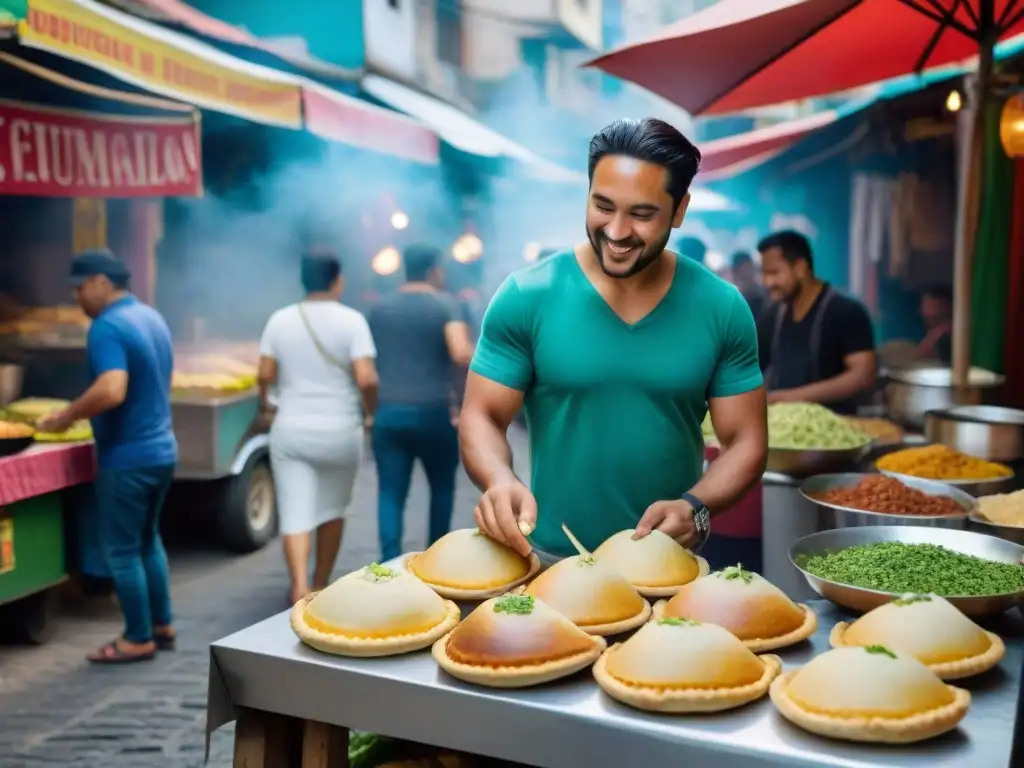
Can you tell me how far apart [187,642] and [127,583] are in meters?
0.53

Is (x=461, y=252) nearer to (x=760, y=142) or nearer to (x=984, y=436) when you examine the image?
(x=760, y=142)

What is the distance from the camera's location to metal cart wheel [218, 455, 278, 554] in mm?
7000

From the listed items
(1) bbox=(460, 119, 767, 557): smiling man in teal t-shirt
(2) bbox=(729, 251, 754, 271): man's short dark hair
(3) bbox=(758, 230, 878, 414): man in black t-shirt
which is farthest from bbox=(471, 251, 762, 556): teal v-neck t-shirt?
(2) bbox=(729, 251, 754, 271): man's short dark hair

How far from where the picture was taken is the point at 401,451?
5.99 metres

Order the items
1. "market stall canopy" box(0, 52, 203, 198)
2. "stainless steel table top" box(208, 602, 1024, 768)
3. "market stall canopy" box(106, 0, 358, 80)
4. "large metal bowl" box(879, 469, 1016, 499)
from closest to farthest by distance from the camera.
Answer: "stainless steel table top" box(208, 602, 1024, 768) < "large metal bowl" box(879, 469, 1016, 499) < "market stall canopy" box(0, 52, 203, 198) < "market stall canopy" box(106, 0, 358, 80)

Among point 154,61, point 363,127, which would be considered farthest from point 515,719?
point 363,127

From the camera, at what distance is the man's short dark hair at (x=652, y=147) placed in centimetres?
230

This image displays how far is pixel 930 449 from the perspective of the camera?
381 centimetres

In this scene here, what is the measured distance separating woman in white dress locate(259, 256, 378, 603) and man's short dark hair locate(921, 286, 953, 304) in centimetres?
513

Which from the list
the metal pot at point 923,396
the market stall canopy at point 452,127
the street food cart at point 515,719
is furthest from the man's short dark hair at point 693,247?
the street food cart at point 515,719

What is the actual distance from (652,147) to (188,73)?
13.0 ft

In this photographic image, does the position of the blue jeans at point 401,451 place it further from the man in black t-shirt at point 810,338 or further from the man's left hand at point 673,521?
the man's left hand at point 673,521

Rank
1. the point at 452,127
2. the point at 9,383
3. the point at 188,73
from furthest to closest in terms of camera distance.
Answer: the point at 452,127 → the point at 9,383 → the point at 188,73

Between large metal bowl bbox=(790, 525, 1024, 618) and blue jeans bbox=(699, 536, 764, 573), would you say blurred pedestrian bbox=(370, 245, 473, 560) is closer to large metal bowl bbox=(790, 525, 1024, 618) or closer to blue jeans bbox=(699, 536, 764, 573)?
blue jeans bbox=(699, 536, 764, 573)
